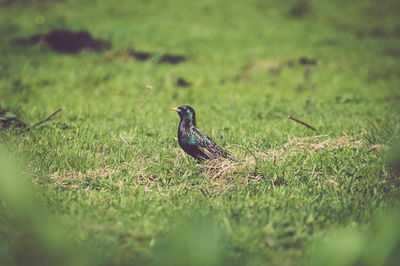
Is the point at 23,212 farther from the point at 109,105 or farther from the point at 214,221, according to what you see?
the point at 109,105

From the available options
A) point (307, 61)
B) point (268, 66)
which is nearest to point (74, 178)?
point (268, 66)

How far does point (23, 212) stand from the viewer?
26.0 inches

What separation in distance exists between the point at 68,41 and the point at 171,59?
2862 millimetres

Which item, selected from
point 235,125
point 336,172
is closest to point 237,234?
point 336,172

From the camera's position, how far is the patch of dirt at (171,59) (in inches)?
338

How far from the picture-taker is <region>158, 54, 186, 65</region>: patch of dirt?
8.57 m

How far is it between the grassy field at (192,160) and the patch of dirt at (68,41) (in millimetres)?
272

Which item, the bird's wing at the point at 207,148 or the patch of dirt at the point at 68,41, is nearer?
the bird's wing at the point at 207,148

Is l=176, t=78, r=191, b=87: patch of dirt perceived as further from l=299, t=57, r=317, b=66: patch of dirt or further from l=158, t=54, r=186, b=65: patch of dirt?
l=299, t=57, r=317, b=66: patch of dirt

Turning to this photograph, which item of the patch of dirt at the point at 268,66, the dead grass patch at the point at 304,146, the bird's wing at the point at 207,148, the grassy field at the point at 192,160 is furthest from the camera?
the patch of dirt at the point at 268,66

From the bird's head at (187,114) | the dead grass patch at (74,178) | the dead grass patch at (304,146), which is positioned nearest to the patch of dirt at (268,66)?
the dead grass patch at (304,146)

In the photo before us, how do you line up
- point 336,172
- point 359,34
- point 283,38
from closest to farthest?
point 336,172 < point 283,38 < point 359,34

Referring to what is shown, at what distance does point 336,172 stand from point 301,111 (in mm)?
2659

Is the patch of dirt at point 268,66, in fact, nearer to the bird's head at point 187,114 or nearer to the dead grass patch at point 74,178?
the bird's head at point 187,114
